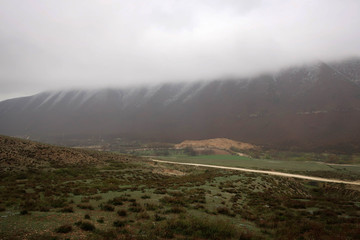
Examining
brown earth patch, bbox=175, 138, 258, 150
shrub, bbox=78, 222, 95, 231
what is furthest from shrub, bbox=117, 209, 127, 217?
Answer: brown earth patch, bbox=175, 138, 258, 150

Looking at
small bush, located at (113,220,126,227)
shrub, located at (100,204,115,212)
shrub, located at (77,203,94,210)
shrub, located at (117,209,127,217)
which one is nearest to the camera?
small bush, located at (113,220,126,227)

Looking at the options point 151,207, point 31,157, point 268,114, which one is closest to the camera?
point 151,207

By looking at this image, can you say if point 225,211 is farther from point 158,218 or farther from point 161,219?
point 158,218

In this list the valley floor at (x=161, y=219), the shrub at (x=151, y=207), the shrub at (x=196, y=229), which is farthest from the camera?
the shrub at (x=151, y=207)

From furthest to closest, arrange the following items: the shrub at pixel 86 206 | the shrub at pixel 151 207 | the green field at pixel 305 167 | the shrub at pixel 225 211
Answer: the green field at pixel 305 167 < the shrub at pixel 225 211 < the shrub at pixel 151 207 < the shrub at pixel 86 206

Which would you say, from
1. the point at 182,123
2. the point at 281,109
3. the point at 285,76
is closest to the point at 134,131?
the point at 182,123

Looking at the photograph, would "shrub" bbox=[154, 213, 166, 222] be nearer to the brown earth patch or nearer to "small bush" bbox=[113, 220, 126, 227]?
"small bush" bbox=[113, 220, 126, 227]

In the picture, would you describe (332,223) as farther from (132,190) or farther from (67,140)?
(67,140)

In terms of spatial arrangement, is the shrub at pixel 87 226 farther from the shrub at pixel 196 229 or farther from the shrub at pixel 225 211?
the shrub at pixel 225 211

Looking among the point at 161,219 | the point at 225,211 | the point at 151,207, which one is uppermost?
the point at 161,219

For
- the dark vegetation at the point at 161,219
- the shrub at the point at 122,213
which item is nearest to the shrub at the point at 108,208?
the dark vegetation at the point at 161,219

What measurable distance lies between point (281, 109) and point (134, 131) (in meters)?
121

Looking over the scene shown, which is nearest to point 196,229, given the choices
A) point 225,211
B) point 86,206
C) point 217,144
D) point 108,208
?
point 225,211

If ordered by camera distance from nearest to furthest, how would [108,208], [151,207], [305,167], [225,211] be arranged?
[108,208] → [151,207] → [225,211] → [305,167]
